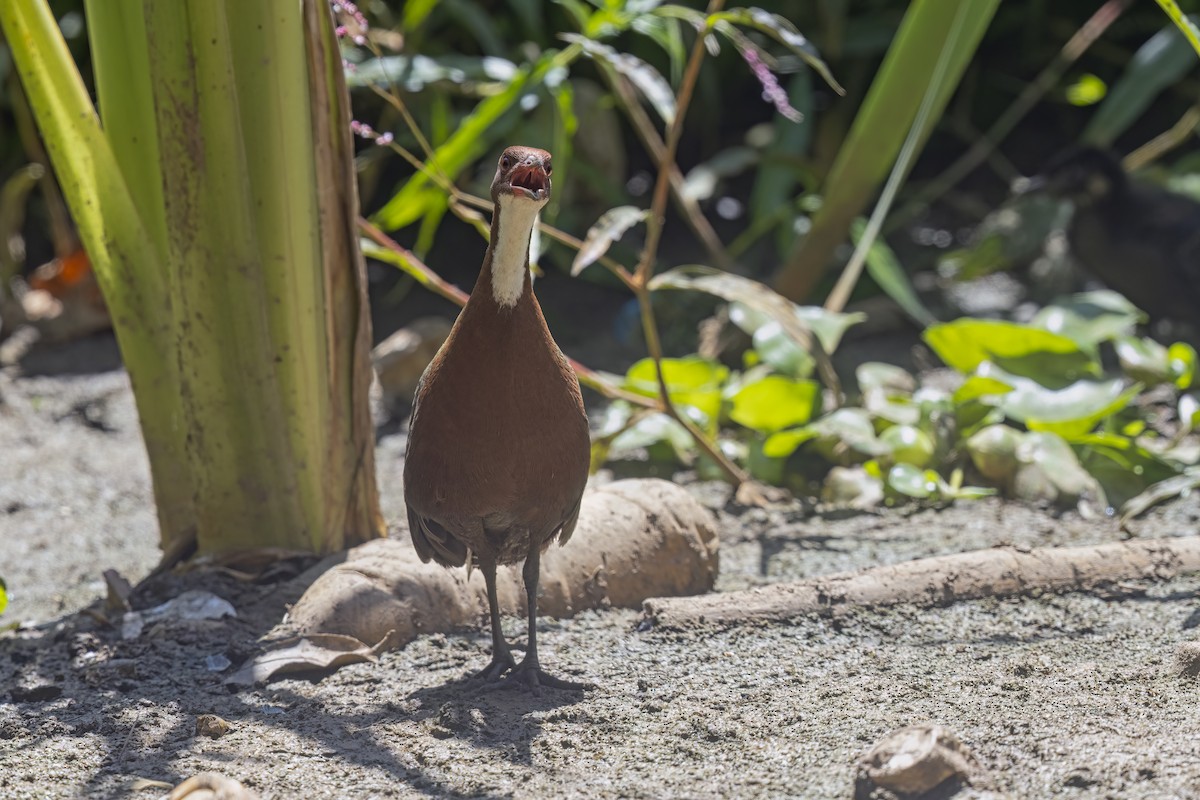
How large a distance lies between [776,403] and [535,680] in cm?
178

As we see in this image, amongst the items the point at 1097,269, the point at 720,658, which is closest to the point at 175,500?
the point at 720,658

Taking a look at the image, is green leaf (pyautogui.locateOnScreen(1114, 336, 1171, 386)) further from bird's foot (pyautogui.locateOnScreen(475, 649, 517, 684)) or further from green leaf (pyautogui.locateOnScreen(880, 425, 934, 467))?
bird's foot (pyautogui.locateOnScreen(475, 649, 517, 684))

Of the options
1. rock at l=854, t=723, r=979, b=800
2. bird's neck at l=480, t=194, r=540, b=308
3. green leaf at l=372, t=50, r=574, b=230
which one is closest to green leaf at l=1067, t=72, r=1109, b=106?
green leaf at l=372, t=50, r=574, b=230

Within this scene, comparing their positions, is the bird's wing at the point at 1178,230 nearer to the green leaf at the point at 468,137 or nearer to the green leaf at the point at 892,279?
the green leaf at the point at 892,279

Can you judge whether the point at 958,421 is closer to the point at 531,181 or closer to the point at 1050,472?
the point at 1050,472

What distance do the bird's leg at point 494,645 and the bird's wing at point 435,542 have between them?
0.18ft

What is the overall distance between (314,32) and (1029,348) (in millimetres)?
2440

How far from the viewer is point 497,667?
2635mm

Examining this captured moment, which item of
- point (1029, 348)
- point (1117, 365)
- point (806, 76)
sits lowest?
point (1117, 365)

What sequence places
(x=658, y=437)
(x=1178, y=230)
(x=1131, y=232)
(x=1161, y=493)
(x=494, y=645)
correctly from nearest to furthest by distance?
(x=494, y=645) < (x=1161, y=493) < (x=658, y=437) < (x=1178, y=230) < (x=1131, y=232)

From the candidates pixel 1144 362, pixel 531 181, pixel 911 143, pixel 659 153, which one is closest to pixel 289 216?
pixel 531 181

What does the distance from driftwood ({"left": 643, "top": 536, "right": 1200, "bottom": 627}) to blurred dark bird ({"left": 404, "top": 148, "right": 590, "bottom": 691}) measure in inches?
16.2

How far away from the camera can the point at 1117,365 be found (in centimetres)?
490

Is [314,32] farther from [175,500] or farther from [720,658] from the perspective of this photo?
[720,658]
